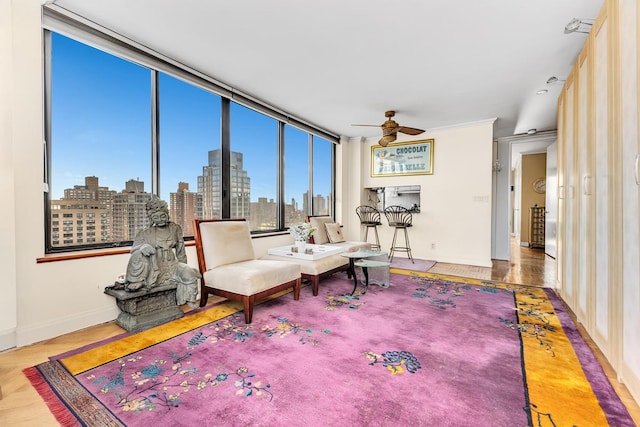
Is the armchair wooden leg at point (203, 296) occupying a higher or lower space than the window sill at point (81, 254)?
lower

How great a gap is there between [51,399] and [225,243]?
177cm

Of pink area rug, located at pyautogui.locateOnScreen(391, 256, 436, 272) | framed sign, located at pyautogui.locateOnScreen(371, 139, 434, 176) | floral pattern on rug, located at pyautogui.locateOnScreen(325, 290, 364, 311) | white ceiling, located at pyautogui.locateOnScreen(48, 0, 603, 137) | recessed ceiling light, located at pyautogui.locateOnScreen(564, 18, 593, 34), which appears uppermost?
white ceiling, located at pyautogui.locateOnScreen(48, 0, 603, 137)

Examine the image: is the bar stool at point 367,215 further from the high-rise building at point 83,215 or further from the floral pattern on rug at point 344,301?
the high-rise building at point 83,215

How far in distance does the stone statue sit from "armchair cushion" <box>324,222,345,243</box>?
260 cm

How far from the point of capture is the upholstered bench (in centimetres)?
333

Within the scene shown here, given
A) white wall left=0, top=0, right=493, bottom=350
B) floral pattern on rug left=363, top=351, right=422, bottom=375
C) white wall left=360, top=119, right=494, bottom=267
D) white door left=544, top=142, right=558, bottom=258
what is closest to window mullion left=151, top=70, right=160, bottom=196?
white wall left=0, top=0, right=493, bottom=350

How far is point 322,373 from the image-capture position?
173 centimetres

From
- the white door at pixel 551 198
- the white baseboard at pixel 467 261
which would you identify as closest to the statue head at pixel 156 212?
the white baseboard at pixel 467 261

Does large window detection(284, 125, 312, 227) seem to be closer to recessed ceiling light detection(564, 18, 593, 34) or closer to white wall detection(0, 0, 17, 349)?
white wall detection(0, 0, 17, 349)

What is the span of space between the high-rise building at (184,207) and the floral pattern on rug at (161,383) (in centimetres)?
169

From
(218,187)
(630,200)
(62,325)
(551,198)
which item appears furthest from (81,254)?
(551,198)

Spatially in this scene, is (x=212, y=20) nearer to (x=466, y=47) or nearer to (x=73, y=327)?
(x=466, y=47)

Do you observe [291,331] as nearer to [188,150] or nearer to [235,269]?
[235,269]

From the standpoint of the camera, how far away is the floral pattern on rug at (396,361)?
1773mm
